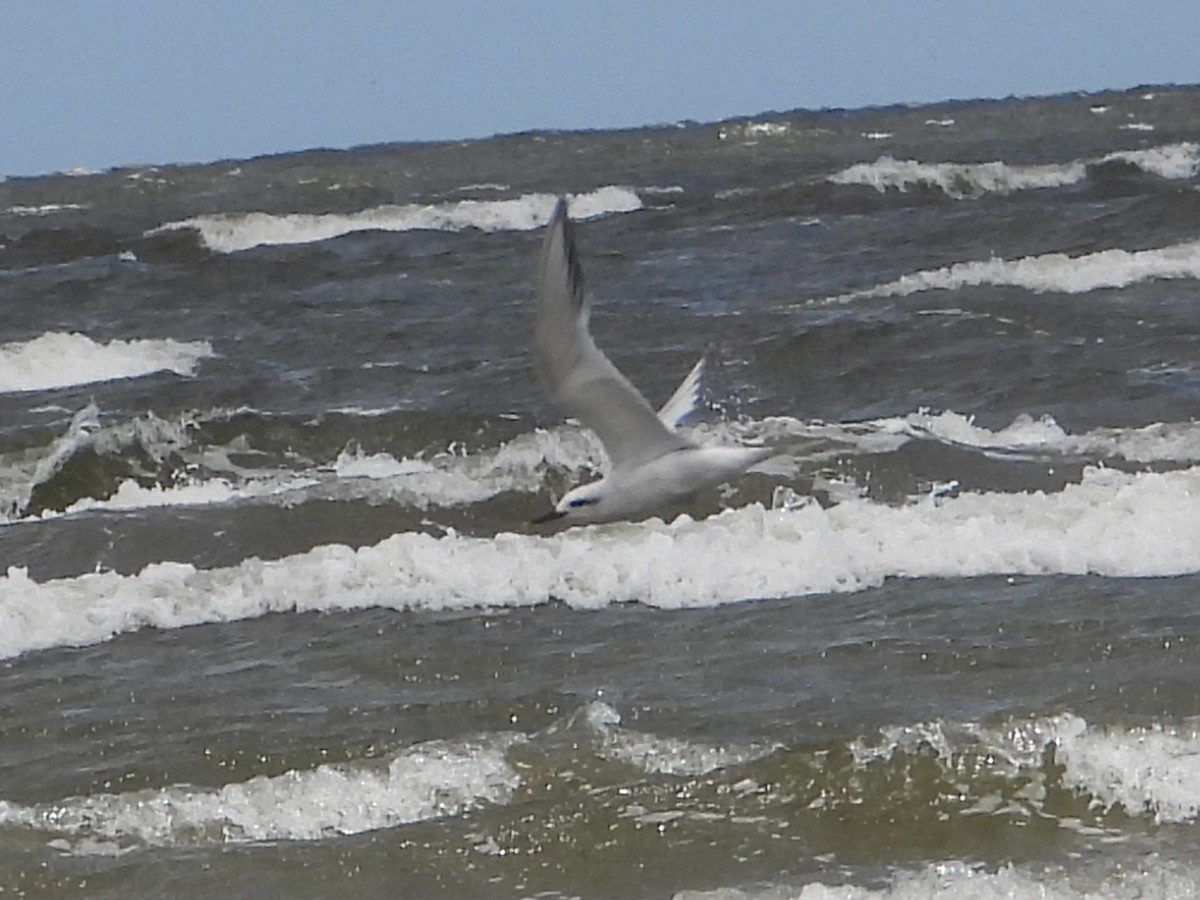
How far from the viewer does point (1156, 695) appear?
24.7 ft

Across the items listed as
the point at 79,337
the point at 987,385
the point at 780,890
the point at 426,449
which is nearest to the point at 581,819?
the point at 780,890

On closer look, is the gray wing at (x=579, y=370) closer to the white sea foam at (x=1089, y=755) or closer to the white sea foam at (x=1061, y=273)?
the white sea foam at (x=1089, y=755)


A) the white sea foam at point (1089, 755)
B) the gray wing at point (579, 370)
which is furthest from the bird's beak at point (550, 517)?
the white sea foam at point (1089, 755)

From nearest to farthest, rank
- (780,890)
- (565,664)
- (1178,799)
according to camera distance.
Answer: (780,890) → (1178,799) → (565,664)

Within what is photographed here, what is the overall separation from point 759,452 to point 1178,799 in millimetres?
1620

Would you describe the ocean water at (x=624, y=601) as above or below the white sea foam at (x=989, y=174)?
below

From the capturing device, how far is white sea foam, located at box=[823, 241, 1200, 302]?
1969 cm

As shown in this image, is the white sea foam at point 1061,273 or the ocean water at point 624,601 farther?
the white sea foam at point 1061,273

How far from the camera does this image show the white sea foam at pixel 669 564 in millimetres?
9695

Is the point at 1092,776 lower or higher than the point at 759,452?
lower

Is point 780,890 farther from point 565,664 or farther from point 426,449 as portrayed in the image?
point 426,449

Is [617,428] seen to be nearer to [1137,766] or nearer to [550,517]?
[550,517]

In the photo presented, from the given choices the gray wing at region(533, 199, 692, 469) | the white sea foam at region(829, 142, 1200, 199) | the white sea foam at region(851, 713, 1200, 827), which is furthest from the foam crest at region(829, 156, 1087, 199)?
the white sea foam at region(851, 713, 1200, 827)

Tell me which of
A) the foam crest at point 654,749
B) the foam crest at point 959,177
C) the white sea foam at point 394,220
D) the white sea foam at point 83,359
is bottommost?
the foam crest at point 654,749
